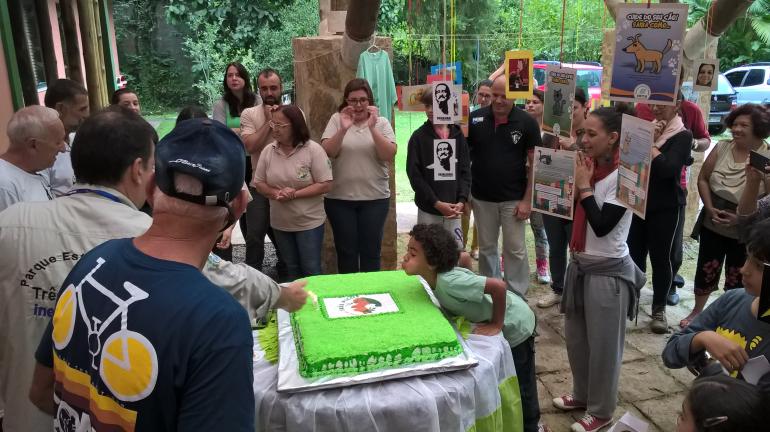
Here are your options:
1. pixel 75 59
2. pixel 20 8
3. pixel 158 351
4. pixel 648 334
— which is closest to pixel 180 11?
pixel 75 59

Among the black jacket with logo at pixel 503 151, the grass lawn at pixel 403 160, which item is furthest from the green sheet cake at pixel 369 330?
the grass lawn at pixel 403 160

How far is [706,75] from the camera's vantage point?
141 inches

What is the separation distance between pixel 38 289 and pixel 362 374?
1.06 metres

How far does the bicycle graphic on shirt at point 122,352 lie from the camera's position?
40.8 inches

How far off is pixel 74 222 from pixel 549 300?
12.0 feet

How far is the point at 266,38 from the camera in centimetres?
1661

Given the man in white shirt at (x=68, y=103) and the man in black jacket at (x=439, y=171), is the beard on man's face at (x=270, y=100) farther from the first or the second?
the man in white shirt at (x=68, y=103)

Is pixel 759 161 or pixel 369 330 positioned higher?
pixel 759 161

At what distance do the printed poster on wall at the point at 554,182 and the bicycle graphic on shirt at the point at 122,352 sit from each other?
2.26 meters

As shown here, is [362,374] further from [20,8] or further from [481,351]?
[20,8]

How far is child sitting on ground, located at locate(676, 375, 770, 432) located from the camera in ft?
4.25

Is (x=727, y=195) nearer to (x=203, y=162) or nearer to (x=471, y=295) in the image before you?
(x=471, y=295)

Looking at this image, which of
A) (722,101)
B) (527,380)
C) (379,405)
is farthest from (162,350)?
(722,101)

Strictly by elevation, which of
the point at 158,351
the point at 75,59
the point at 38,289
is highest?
the point at 75,59
